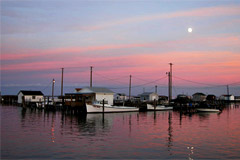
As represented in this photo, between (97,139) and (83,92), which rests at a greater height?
(83,92)

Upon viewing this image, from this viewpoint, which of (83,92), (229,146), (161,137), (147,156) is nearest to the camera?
(147,156)

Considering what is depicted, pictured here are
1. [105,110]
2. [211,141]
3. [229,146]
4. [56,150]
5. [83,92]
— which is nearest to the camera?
[56,150]

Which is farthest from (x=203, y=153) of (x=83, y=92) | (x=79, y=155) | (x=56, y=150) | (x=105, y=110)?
(x=83, y=92)

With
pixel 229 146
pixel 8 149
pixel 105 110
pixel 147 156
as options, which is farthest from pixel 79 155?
pixel 105 110

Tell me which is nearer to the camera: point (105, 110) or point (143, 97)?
point (105, 110)

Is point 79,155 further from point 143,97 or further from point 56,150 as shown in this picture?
point 143,97

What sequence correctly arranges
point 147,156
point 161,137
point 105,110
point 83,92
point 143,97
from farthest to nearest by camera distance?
point 143,97 < point 83,92 < point 105,110 < point 161,137 < point 147,156

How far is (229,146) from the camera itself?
77.5ft

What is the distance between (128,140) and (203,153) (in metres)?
7.69

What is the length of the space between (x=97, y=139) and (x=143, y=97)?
91.7 metres

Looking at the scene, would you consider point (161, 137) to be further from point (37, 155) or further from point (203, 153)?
point (37, 155)

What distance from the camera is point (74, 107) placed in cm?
6250

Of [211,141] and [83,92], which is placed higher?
[83,92]

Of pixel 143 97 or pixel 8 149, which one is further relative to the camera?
pixel 143 97
